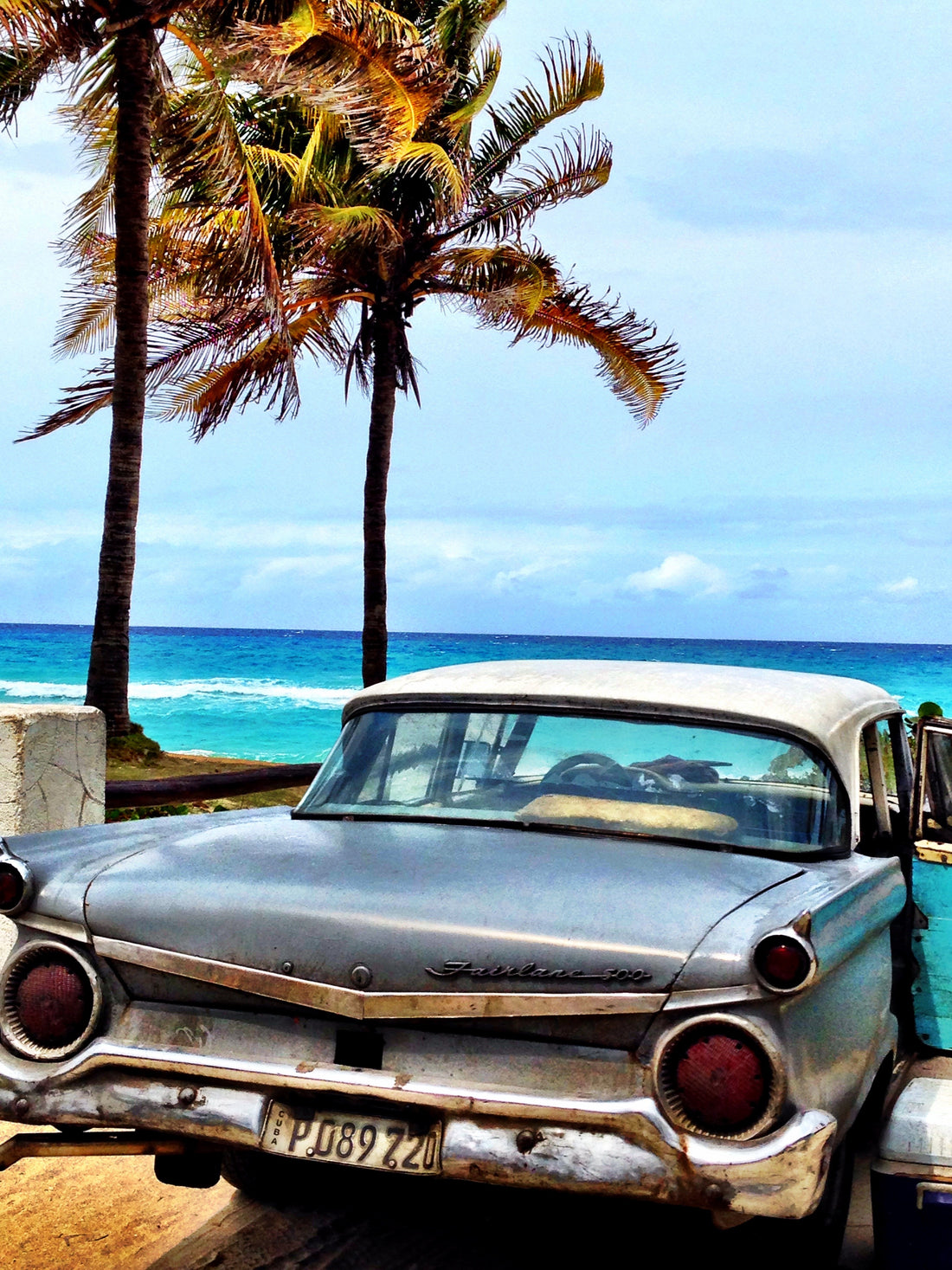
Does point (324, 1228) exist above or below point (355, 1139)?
below

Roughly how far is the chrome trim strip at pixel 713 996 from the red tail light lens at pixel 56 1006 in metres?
1.41

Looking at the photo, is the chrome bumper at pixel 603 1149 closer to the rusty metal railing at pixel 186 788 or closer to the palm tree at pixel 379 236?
the rusty metal railing at pixel 186 788

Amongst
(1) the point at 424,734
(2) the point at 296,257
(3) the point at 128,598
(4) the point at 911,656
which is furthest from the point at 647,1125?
(4) the point at 911,656

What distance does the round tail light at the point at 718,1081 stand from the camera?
108 inches

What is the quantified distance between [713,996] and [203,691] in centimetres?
5686

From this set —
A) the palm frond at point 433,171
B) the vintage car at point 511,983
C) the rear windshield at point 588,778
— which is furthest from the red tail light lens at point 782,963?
the palm frond at point 433,171

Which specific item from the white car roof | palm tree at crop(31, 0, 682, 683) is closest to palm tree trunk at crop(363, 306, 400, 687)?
palm tree at crop(31, 0, 682, 683)

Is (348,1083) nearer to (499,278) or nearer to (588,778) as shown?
(588,778)

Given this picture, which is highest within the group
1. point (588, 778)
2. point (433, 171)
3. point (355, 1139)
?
point (433, 171)

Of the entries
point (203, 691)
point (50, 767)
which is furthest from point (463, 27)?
point (203, 691)

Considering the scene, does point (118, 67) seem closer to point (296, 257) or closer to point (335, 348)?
point (296, 257)

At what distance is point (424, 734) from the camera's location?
414 cm

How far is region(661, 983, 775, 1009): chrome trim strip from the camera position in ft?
9.02

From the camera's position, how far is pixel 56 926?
10.7 feet
